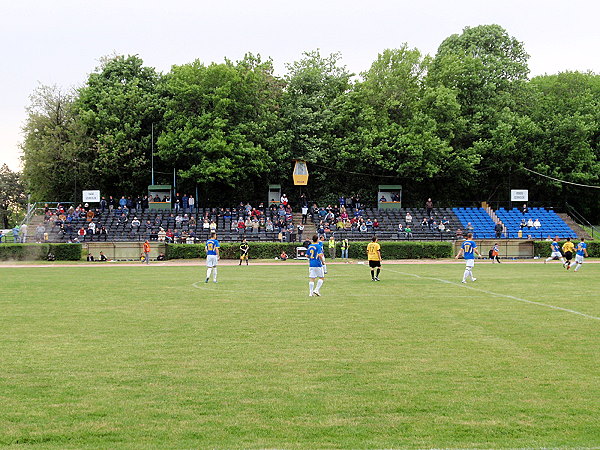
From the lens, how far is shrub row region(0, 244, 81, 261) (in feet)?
138

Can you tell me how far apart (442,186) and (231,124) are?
70.0 ft

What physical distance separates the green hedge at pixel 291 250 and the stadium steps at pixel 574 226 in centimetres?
1801

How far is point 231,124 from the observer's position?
55375mm

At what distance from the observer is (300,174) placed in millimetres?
56375

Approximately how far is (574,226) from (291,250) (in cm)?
2888

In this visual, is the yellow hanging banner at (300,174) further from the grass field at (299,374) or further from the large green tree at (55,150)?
the grass field at (299,374)

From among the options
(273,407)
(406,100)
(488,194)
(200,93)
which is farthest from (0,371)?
(488,194)

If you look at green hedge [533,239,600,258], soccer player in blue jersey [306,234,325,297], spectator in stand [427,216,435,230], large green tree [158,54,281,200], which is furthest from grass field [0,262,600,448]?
large green tree [158,54,281,200]

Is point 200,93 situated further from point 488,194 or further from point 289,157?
point 488,194

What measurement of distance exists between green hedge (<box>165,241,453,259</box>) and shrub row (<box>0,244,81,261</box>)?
6.26 m

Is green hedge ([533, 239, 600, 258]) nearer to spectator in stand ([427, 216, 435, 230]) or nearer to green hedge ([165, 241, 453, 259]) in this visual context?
green hedge ([165, 241, 453, 259])

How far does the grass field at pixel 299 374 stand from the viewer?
6.43 metres

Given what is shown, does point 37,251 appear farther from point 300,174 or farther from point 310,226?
point 300,174

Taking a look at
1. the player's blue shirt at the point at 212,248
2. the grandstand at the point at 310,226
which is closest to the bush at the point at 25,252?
the grandstand at the point at 310,226
